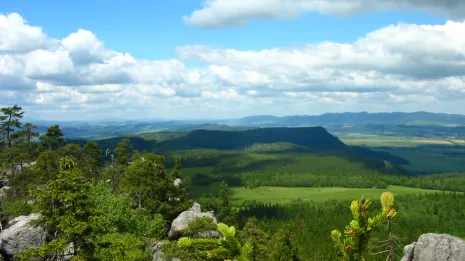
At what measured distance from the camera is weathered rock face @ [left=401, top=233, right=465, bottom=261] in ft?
90.5

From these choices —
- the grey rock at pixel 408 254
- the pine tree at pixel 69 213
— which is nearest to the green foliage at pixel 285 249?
the pine tree at pixel 69 213

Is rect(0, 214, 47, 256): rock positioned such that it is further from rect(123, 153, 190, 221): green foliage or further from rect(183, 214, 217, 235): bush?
rect(123, 153, 190, 221): green foliage

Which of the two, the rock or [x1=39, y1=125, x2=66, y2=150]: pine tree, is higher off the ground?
[x1=39, y1=125, x2=66, y2=150]: pine tree

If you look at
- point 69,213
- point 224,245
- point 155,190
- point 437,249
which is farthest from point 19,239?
point 437,249

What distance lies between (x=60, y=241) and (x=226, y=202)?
9484cm

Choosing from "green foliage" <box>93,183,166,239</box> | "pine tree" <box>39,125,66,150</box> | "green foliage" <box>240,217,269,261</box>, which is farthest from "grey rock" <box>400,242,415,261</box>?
"pine tree" <box>39,125,66,150</box>

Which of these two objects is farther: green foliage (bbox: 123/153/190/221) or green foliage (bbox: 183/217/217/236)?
green foliage (bbox: 123/153/190/221)

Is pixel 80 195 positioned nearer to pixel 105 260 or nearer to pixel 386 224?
pixel 105 260

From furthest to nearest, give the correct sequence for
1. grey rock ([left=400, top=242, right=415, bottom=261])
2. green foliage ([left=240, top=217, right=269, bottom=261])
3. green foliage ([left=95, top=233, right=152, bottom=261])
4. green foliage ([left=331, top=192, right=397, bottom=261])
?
1. green foliage ([left=240, top=217, right=269, bottom=261])
2. green foliage ([left=95, top=233, right=152, bottom=261])
3. grey rock ([left=400, top=242, right=415, bottom=261])
4. green foliage ([left=331, top=192, right=397, bottom=261])

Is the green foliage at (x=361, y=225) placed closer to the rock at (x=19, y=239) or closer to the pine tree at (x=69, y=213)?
the pine tree at (x=69, y=213)

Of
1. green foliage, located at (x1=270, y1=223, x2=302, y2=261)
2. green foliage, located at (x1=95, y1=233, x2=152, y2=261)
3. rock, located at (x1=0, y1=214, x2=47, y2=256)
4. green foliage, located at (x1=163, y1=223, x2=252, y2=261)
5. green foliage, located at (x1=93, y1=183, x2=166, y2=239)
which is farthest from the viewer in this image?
green foliage, located at (x1=270, y1=223, x2=302, y2=261)

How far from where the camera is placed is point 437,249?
27641 mm

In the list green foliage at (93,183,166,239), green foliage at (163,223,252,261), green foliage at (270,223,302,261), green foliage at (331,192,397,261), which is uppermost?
green foliage at (331,192,397,261)

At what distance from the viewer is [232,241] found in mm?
15242
